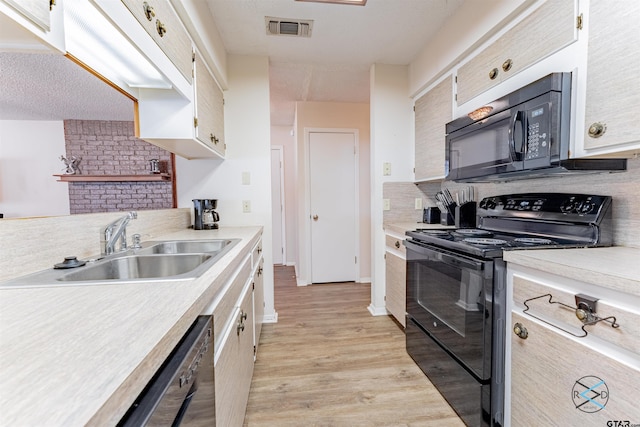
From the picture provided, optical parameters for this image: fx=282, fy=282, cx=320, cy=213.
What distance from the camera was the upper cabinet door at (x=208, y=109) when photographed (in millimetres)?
1684

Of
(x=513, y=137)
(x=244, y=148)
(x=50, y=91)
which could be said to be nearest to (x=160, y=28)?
(x=50, y=91)

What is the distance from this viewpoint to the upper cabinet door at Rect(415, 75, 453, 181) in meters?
2.12

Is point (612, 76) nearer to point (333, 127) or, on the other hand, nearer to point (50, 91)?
point (50, 91)

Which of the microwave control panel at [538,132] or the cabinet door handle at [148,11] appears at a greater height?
the cabinet door handle at [148,11]

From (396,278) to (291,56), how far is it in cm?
209

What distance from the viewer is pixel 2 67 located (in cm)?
78

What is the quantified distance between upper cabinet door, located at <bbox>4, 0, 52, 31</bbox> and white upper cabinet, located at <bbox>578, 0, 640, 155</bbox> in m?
1.70

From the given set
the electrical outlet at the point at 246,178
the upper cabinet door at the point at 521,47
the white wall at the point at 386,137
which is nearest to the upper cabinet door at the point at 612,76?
the upper cabinet door at the point at 521,47

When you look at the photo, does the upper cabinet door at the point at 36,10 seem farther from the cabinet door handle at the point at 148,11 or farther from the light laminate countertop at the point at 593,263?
the light laminate countertop at the point at 593,263

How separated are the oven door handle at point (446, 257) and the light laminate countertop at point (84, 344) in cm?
111

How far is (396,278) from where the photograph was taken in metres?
2.35

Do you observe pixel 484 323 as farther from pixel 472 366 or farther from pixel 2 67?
pixel 2 67

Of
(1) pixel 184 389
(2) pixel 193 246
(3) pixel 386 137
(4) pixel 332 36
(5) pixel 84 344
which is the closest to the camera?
(5) pixel 84 344

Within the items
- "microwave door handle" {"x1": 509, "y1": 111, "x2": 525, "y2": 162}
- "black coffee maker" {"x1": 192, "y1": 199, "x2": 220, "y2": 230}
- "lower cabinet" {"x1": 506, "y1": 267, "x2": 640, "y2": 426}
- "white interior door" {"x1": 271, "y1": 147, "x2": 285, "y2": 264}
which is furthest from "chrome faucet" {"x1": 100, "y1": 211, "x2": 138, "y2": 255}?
"white interior door" {"x1": 271, "y1": 147, "x2": 285, "y2": 264}
